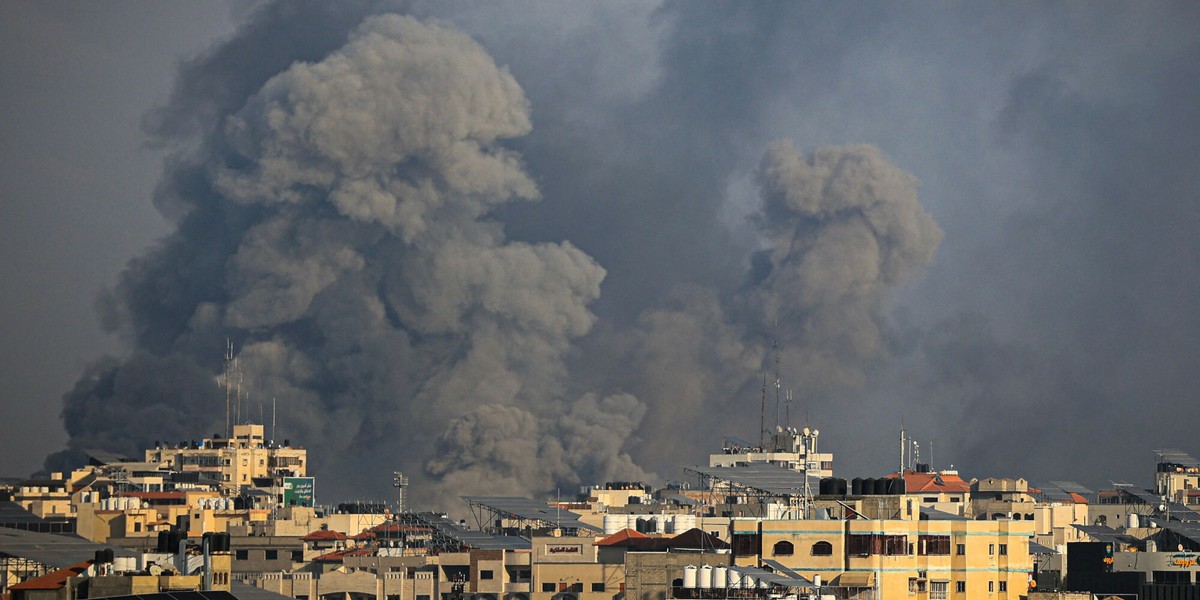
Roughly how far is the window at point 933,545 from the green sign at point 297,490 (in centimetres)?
8781

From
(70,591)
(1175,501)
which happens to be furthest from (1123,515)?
(70,591)

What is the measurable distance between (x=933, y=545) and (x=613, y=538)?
94.5ft

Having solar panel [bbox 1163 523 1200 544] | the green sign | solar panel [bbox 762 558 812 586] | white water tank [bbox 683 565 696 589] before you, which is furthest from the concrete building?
white water tank [bbox 683 565 696 589]

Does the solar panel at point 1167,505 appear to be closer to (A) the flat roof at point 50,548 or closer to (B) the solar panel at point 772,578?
(A) the flat roof at point 50,548

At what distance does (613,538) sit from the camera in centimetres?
10156

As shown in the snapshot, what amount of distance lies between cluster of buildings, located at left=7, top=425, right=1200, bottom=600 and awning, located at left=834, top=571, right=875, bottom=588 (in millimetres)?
74

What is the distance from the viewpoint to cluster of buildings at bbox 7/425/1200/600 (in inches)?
2859

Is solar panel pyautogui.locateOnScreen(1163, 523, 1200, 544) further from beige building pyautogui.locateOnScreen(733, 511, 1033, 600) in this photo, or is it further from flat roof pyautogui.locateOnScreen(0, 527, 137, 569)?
flat roof pyautogui.locateOnScreen(0, 527, 137, 569)

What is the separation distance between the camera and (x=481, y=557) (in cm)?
10212

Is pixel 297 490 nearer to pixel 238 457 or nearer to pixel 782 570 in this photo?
pixel 238 457

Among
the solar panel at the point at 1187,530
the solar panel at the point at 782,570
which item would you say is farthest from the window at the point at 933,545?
the solar panel at the point at 1187,530

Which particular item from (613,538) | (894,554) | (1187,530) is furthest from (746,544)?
(1187,530)

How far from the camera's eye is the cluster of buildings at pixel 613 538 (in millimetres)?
72625

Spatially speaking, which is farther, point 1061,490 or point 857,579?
point 1061,490
